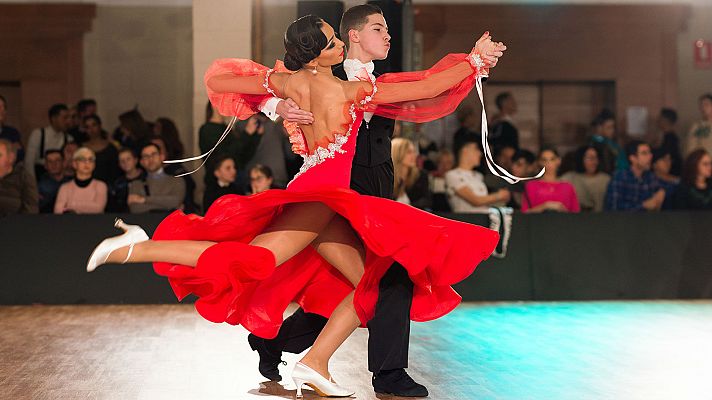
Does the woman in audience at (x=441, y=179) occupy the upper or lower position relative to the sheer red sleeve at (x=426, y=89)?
lower

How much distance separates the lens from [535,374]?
5.29 m

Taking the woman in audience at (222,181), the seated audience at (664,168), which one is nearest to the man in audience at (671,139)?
the seated audience at (664,168)

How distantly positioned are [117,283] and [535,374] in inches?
167

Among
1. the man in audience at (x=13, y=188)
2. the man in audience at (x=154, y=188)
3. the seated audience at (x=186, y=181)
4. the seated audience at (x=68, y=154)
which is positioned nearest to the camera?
the man in audience at (x=13, y=188)

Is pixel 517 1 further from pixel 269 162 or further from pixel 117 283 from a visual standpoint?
pixel 117 283

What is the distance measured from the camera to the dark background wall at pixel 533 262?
8602 mm

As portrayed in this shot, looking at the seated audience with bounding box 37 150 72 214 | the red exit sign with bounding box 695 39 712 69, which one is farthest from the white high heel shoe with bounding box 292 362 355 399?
the red exit sign with bounding box 695 39 712 69

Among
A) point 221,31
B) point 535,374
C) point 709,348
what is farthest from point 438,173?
point 535,374

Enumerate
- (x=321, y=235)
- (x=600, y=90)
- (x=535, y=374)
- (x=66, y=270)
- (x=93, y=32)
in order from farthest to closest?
(x=600, y=90) → (x=93, y=32) → (x=66, y=270) → (x=535, y=374) → (x=321, y=235)

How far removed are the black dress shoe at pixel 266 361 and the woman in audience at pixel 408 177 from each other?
364 cm

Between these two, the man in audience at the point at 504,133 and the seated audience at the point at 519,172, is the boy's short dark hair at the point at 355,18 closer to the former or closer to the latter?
the seated audience at the point at 519,172

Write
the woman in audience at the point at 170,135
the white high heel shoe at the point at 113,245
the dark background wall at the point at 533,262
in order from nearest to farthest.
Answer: the white high heel shoe at the point at 113,245, the dark background wall at the point at 533,262, the woman in audience at the point at 170,135

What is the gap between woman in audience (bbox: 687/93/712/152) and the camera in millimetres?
10625

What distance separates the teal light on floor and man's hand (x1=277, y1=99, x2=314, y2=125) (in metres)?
1.27
